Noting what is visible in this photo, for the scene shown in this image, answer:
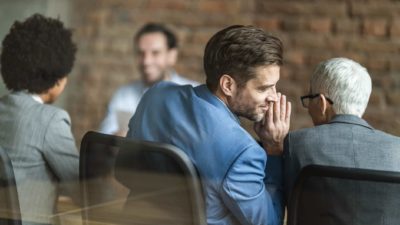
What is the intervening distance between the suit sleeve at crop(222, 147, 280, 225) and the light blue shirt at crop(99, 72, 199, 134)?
1.59 feet

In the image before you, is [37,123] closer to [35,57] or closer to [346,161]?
[35,57]

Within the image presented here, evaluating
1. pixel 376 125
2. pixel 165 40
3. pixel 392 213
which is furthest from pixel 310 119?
pixel 165 40

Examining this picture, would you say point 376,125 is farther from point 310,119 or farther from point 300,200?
point 300,200

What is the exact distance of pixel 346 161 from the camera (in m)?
2.33

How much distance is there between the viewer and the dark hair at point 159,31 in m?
3.34

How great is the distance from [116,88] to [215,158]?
141 cm

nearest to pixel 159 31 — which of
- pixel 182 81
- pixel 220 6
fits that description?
pixel 220 6

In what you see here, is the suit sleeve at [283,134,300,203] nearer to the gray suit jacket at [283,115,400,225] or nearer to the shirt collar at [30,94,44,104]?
the gray suit jacket at [283,115,400,225]

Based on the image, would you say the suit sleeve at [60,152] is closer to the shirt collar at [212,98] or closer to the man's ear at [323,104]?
the shirt collar at [212,98]

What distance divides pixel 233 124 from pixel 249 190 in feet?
Answer: 0.58

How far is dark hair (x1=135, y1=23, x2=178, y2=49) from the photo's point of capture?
3338 millimetres

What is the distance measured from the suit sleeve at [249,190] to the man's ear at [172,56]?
1.02m

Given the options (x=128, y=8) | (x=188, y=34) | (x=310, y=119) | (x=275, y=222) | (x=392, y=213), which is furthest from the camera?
(x=128, y=8)

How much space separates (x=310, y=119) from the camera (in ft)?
8.31
